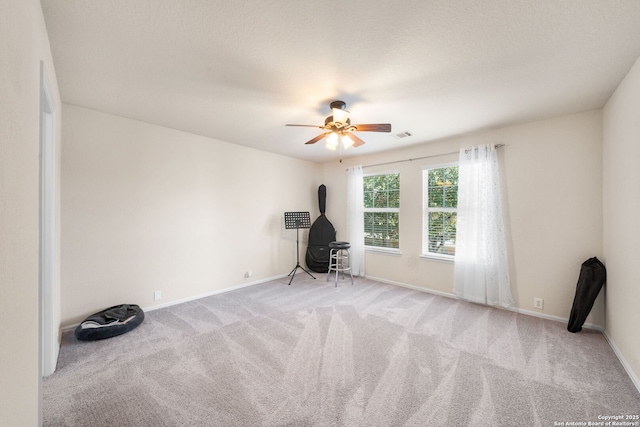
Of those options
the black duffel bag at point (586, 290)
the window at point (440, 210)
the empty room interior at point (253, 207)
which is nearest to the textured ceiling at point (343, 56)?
the empty room interior at point (253, 207)

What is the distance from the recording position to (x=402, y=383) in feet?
6.17

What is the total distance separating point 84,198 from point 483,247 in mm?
4975

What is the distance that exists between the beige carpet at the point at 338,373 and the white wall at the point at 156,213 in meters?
0.57

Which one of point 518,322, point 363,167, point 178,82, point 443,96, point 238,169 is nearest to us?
point 178,82

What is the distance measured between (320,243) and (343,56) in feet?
12.4

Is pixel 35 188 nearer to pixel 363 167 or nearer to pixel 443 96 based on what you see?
pixel 443 96

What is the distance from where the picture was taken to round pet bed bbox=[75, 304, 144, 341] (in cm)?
245

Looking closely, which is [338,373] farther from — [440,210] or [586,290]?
[440,210]

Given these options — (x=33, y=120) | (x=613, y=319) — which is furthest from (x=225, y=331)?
(x=613, y=319)

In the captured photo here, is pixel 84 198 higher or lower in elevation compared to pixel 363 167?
lower

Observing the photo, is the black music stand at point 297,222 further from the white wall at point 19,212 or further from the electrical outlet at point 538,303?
the white wall at point 19,212

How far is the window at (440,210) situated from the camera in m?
3.89

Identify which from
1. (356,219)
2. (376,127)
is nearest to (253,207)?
(356,219)

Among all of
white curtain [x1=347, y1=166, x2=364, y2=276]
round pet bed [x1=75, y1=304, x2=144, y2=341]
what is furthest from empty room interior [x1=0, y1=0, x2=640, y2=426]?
white curtain [x1=347, y1=166, x2=364, y2=276]
